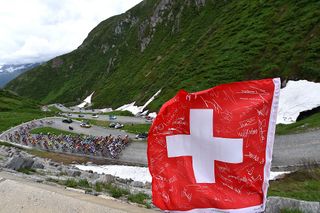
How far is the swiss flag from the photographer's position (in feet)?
20.3

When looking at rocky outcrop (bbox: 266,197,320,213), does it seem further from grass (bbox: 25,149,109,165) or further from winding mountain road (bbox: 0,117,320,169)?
grass (bbox: 25,149,109,165)

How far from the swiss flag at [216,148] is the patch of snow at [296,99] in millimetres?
50093

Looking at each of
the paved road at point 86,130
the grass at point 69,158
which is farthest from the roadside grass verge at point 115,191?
the paved road at point 86,130

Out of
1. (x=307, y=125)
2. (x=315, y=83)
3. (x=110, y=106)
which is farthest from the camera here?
(x=110, y=106)

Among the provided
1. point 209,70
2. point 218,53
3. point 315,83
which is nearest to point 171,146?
point 315,83

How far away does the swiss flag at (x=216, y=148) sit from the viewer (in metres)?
6.20

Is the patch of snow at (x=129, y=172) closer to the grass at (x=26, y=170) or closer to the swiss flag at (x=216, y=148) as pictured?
the grass at (x=26, y=170)

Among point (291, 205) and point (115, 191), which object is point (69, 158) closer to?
point (115, 191)

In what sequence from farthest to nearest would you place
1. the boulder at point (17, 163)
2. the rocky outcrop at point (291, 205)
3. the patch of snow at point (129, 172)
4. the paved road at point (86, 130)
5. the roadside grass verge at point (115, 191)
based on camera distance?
the paved road at point (86, 130) → the patch of snow at point (129, 172) → the boulder at point (17, 163) → the roadside grass verge at point (115, 191) → the rocky outcrop at point (291, 205)

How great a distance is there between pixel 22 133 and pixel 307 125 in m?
49.4

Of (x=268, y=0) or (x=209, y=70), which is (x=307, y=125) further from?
(x=268, y=0)

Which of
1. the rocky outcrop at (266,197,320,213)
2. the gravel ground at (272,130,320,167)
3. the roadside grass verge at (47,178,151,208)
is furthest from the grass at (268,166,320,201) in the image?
the gravel ground at (272,130,320,167)

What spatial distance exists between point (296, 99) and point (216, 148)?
57.4m

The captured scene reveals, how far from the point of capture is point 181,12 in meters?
164
